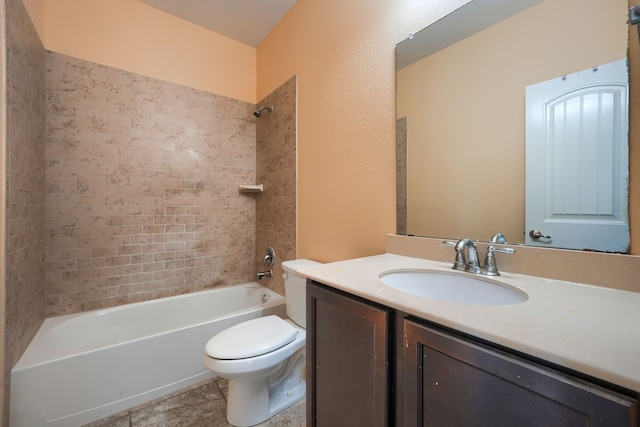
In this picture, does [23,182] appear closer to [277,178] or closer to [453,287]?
[277,178]

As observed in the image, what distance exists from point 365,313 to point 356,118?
114 cm

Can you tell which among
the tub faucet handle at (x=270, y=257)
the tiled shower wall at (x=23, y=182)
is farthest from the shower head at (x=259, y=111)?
the tiled shower wall at (x=23, y=182)

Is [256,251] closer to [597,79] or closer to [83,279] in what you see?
[83,279]

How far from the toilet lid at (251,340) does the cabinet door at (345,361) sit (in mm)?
424

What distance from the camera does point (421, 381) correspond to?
0.58m

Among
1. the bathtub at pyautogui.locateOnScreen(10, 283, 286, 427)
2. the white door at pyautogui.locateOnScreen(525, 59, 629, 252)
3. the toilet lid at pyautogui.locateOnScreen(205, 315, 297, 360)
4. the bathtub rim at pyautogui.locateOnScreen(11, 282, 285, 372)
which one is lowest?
the bathtub at pyautogui.locateOnScreen(10, 283, 286, 427)

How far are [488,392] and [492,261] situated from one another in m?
0.52

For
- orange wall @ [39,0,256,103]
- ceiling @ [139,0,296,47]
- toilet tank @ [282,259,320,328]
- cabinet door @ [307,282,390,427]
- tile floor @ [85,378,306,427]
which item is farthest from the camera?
ceiling @ [139,0,296,47]

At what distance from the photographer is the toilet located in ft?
3.97

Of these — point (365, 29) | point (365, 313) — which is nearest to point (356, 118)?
point (365, 29)

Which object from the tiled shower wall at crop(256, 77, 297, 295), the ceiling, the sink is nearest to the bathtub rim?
the tiled shower wall at crop(256, 77, 297, 295)

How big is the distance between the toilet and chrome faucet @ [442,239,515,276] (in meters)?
0.92

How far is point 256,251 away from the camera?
8.38 ft

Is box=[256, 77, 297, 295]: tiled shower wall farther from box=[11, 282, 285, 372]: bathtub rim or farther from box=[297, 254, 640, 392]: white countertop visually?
box=[297, 254, 640, 392]: white countertop
